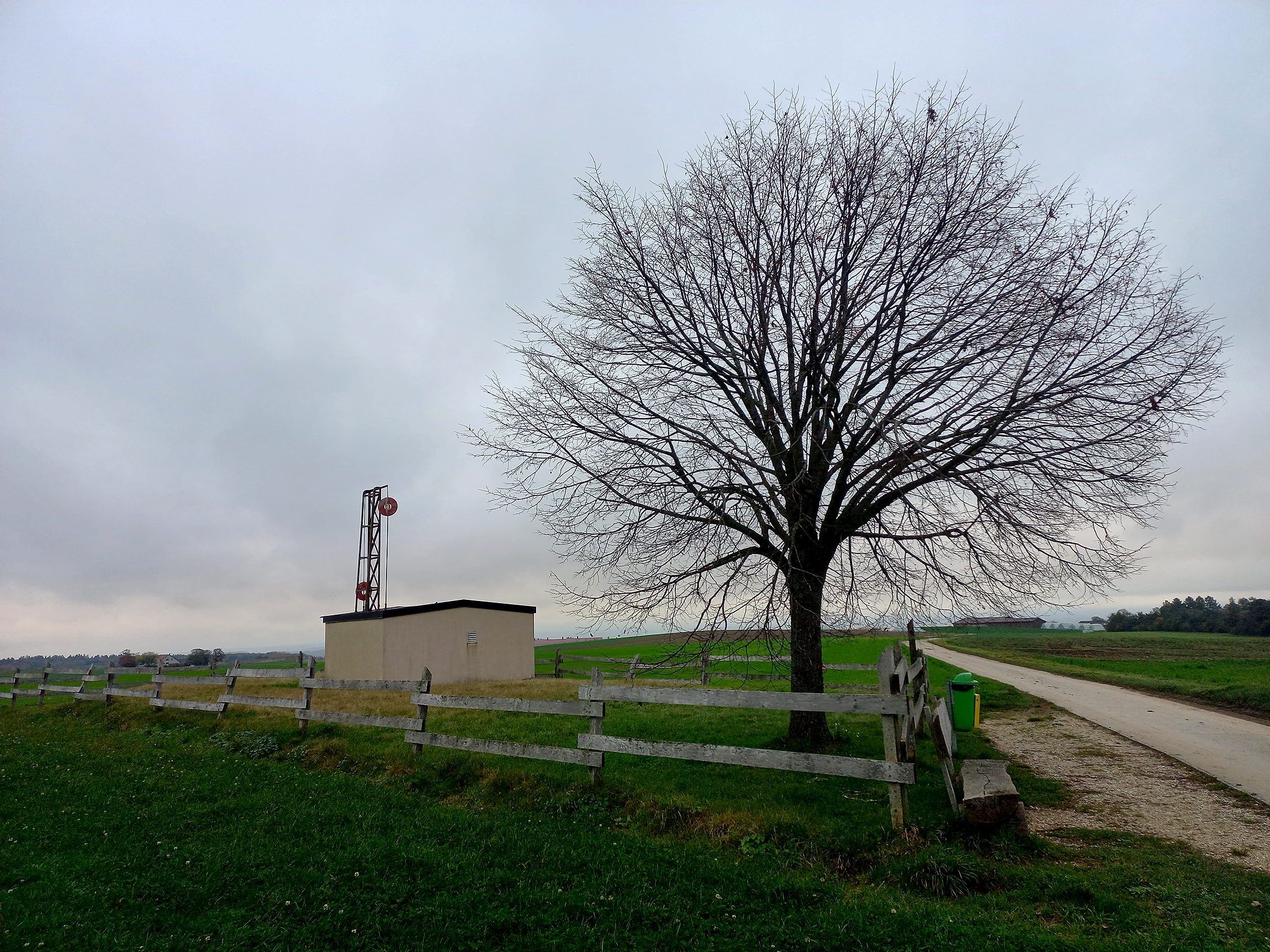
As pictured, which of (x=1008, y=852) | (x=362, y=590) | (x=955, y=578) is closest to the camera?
(x=1008, y=852)

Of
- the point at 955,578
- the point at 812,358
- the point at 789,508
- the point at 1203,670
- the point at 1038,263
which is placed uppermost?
the point at 1038,263

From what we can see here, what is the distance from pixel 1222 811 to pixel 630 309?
10.3 metres

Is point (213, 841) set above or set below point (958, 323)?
below

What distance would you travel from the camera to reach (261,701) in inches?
549

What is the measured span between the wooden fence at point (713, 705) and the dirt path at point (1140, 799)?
72.7 inches

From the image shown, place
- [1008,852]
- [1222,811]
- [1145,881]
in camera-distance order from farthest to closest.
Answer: [1222,811]
[1008,852]
[1145,881]

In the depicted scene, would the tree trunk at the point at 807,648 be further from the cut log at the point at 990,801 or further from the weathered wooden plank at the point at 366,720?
the weathered wooden plank at the point at 366,720

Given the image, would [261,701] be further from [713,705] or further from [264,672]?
[713,705]

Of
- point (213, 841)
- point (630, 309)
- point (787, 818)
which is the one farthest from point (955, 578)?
point (213, 841)

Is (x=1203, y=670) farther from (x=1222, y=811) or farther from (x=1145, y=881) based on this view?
(x=1145, y=881)

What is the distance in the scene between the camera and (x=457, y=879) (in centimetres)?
587

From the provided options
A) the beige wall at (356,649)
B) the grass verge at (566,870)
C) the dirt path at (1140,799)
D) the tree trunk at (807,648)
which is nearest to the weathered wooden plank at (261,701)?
the grass verge at (566,870)

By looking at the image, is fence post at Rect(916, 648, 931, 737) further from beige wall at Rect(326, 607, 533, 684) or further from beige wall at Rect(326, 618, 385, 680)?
beige wall at Rect(326, 618, 385, 680)

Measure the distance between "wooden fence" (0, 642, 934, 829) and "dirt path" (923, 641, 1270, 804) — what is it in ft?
12.8
